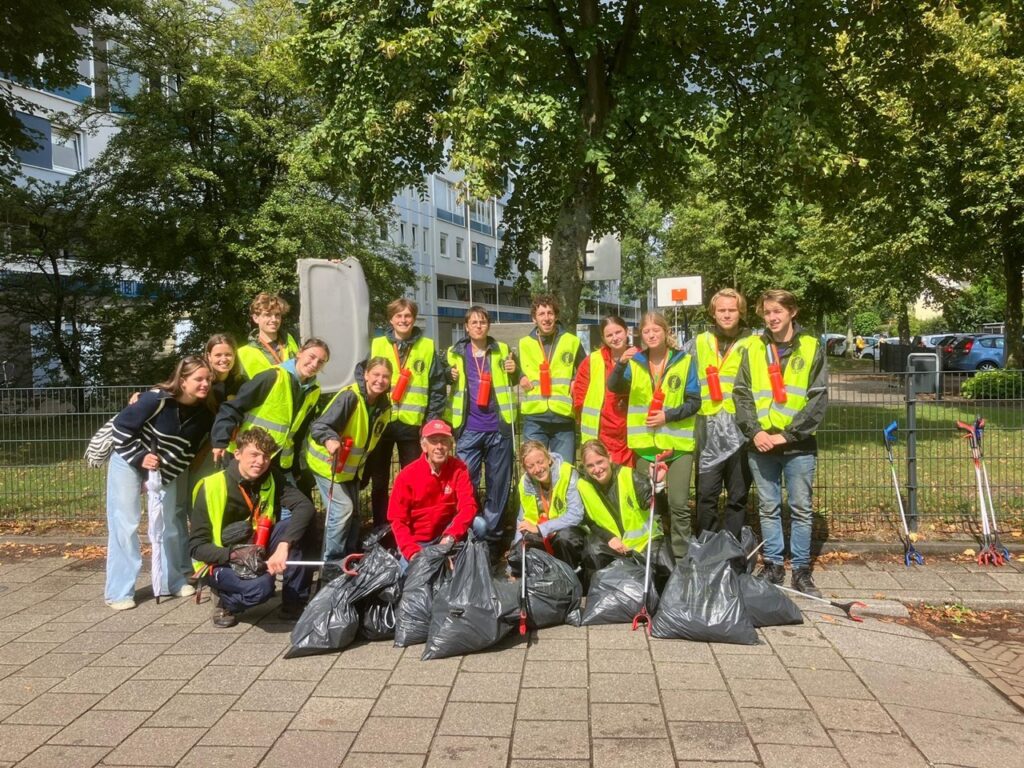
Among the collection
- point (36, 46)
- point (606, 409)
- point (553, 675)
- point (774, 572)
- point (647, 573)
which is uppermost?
point (36, 46)

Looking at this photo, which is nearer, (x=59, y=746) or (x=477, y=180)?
(x=59, y=746)

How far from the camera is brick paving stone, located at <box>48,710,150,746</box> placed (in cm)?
366

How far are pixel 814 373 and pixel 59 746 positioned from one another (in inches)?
187

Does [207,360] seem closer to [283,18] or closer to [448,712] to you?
[448,712]

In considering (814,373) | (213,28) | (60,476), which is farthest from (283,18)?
(814,373)

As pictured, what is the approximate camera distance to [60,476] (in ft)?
25.5

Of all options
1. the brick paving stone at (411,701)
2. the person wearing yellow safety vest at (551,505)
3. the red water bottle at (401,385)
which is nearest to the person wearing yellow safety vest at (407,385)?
the red water bottle at (401,385)

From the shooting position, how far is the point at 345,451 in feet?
18.5

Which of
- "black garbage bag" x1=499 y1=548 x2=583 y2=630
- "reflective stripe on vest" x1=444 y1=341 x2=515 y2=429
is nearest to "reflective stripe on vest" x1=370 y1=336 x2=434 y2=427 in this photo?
"reflective stripe on vest" x1=444 y1=341 x2=515 y2=429

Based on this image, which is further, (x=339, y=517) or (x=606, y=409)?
(x=606, y=409)

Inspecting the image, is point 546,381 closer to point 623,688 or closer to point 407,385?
point 407,385

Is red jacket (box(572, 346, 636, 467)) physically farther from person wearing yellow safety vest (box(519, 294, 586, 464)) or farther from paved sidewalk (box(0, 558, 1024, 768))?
paved sidewalk (box(0, 558, 1024, 768))

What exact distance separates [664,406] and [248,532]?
284 cm

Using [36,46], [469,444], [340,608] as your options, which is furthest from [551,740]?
[36,46]
